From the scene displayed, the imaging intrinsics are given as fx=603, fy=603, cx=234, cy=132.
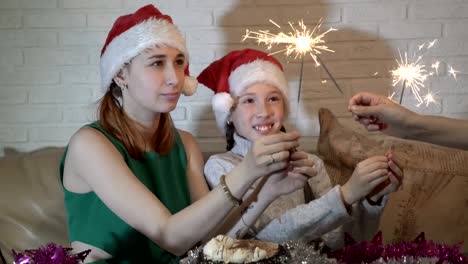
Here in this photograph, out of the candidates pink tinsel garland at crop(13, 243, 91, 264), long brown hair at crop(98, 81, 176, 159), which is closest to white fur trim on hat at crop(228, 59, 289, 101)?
long brown hair at crop(98, 81, 176, 159)

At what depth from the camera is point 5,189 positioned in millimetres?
1900

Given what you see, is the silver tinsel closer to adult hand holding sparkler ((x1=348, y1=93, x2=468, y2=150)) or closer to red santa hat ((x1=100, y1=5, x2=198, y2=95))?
adult hand holding sparkler ((x1=348, y1=93, x2=468, y2=150))

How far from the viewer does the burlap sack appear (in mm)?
1846

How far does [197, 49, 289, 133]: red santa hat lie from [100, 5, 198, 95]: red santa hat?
176 millimetres

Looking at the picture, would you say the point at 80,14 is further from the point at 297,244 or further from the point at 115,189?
the point at 297,244

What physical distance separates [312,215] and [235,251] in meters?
0.44

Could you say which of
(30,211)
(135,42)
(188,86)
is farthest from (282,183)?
(30,211)

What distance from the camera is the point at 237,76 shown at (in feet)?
5.91

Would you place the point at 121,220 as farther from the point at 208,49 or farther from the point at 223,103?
the point at 208,49

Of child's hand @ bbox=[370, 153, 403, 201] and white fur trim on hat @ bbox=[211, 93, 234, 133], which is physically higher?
white fur trim on hat @ bbox=[211, 93, 234, 133]

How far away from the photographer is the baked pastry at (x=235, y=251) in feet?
3.69

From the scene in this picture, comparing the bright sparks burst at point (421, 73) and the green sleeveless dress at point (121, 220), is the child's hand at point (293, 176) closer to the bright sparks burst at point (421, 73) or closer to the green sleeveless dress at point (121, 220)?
the green sleeveless dress at point (121, 220)

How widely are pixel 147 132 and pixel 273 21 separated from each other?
771 millimetres

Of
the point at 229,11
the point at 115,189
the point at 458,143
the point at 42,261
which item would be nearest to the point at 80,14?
the point at 229,11
